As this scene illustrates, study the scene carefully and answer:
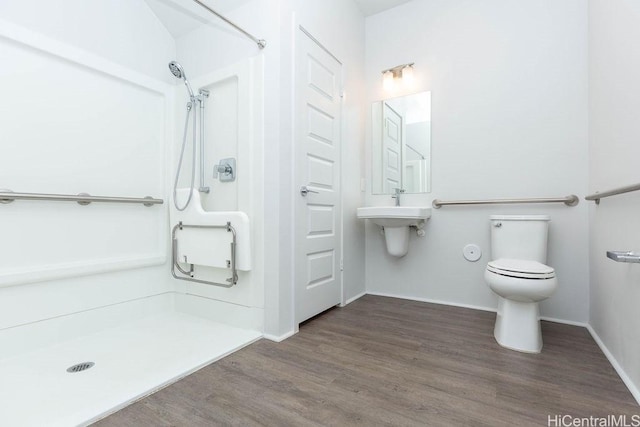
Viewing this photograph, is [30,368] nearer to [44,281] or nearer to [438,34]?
[44,281]

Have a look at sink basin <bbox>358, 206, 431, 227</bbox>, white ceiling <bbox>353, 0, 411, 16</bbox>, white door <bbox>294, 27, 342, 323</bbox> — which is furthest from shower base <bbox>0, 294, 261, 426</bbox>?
white ceiling <bbox>353, 0, 411, 16</bbox>

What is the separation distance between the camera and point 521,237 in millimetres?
1911

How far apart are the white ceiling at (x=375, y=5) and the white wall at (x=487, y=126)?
0.23 ft

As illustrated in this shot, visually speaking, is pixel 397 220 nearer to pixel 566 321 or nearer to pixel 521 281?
pixel 521 281

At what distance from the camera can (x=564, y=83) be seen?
199cm

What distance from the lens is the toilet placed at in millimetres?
1479

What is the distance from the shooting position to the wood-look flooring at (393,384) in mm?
1079

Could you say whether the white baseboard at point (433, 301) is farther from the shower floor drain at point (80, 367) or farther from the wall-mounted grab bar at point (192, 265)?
the shower floor drain at point (80, 367)

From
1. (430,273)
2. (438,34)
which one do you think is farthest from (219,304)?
(438,34)

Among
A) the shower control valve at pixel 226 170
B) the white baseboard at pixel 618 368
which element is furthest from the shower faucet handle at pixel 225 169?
the white baseboard at pixel 618 368

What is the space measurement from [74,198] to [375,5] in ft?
8.70

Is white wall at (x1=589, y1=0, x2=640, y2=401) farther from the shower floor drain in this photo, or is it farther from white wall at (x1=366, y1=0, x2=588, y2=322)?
the shower floor drain

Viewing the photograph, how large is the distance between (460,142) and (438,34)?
0.89 m

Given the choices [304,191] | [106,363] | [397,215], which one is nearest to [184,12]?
[304,191]
